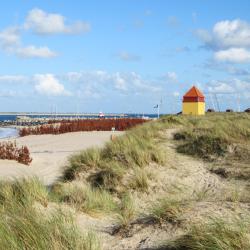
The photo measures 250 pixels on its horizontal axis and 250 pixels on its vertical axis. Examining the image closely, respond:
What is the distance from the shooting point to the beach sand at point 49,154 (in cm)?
1284

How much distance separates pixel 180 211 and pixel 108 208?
71.5 inches

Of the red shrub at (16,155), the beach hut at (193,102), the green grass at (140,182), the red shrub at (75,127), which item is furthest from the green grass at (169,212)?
the beach hut at (193,102)

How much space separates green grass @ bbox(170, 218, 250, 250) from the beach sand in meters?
4.32

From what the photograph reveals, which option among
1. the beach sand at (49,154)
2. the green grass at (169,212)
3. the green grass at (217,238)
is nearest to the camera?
the green grass at (217,238)

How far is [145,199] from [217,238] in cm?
474

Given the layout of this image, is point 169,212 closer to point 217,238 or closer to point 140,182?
point 217,238

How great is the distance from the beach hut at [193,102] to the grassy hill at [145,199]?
719 inches

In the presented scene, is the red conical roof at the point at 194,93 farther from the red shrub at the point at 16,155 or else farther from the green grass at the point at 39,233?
the green grass at the point at 39,233

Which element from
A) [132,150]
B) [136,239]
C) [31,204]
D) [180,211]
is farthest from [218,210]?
[132,150]

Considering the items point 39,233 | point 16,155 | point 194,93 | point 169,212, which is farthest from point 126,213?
point 194,93

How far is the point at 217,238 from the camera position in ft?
15.2

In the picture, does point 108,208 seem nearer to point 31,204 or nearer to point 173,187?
point 31,204

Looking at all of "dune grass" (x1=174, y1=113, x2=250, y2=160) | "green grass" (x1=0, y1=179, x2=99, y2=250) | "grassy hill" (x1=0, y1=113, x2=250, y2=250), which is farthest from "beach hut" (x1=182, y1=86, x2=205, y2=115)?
"green grass" (x1=0, y1=179, x2=99, y2=250)

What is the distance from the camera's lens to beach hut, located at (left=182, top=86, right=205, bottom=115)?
1308 inches
